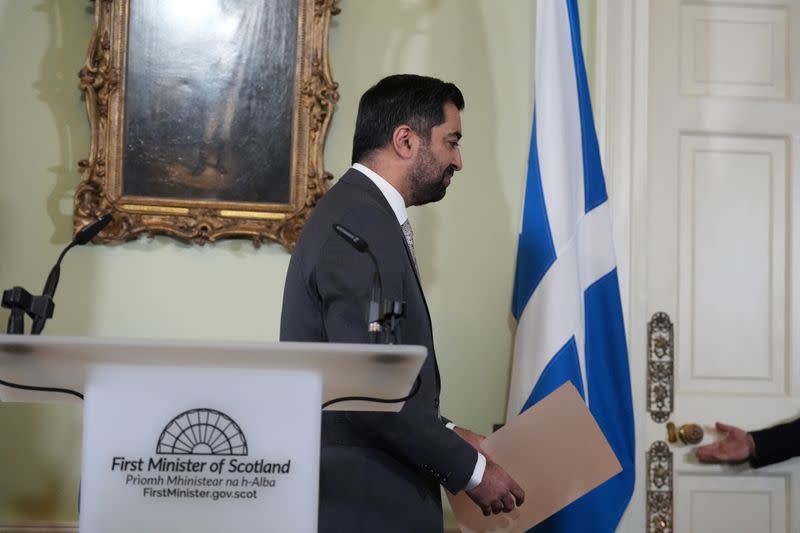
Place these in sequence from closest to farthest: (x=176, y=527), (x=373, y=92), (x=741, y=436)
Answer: (x=176, y=527)
(x=373, y=92)
(x=741, y=436)

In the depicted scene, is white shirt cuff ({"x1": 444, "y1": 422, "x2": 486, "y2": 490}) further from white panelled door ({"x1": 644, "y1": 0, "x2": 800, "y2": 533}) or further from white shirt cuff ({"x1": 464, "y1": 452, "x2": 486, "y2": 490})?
white panelled door ({"x1": 644, "y1": 0, "x2": 800, "y2": 533})

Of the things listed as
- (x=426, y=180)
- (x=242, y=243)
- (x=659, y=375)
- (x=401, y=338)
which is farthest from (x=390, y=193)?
(x=659, y=375)

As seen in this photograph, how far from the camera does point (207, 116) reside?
3551mm

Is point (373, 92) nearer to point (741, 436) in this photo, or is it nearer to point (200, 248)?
point (200, 248)

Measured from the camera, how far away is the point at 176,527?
1695 millimetres

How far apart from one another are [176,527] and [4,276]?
205cm

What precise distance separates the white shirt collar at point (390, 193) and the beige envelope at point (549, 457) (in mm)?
603

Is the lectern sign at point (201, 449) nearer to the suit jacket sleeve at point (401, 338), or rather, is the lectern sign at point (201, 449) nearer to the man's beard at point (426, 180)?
the suit jacket sleeve at point (401, 338)

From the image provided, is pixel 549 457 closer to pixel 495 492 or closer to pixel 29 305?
pixel 495 492

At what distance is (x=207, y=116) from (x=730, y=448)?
222 centimetres

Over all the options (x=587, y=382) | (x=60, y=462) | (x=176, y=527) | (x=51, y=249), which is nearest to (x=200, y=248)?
(x=51, y=249)

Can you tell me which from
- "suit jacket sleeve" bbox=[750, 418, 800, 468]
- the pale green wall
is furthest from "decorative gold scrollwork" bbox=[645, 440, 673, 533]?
the pale green wall

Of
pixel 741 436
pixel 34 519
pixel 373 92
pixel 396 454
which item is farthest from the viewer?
pixel 741 436

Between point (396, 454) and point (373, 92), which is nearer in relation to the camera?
point (396, 454)
